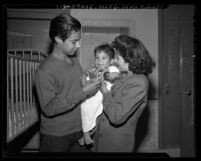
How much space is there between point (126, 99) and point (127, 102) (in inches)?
0.6

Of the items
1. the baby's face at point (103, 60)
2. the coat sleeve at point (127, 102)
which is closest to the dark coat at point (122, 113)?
the coat sleeve at point (127, 102)

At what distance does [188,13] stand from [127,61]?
0.77 metres

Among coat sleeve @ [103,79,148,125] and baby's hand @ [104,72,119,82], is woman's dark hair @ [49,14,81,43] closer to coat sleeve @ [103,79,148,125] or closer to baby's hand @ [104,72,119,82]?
baby's hand @ [104,72,119,82]

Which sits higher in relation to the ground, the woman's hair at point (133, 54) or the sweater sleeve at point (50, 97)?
the woman's hair at point (133, 54)

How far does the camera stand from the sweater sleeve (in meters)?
1.02

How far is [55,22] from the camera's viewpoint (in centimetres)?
112

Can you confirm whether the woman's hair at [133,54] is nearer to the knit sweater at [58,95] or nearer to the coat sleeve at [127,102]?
the coat sleeve at [127,102]

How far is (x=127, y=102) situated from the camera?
3.18ft

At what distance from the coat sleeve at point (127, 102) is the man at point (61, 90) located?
0.53ft

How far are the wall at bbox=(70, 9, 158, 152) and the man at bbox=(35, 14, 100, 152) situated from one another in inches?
27.0

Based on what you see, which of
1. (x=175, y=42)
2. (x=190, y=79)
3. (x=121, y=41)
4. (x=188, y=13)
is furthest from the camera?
(x=175, y=42)

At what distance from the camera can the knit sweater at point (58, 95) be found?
3.38 ft

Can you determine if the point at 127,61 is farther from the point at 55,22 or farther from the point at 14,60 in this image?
the point at 14,60
